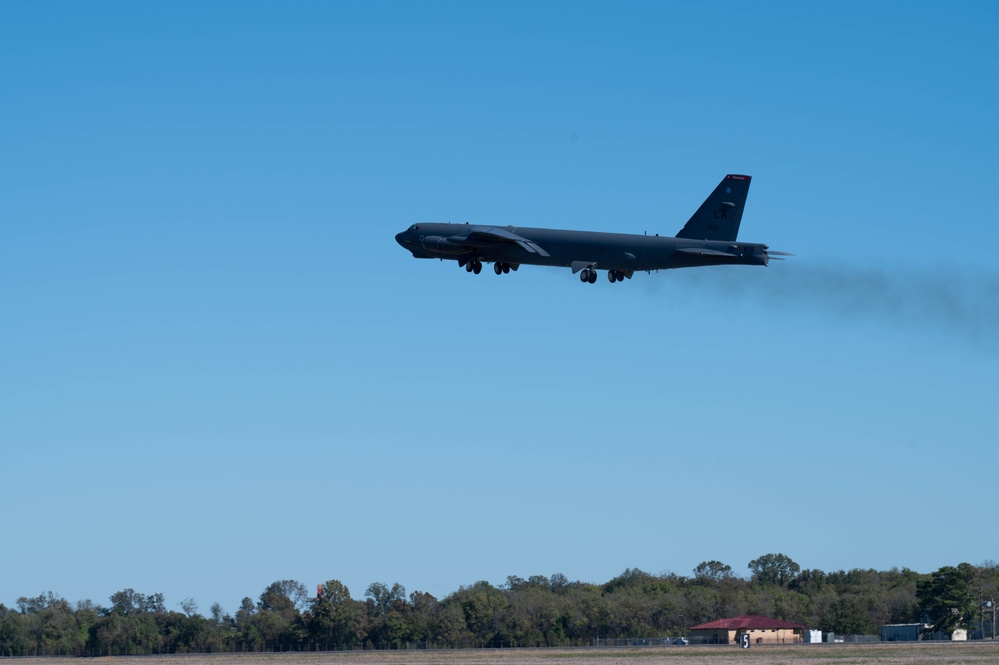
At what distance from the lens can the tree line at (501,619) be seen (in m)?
153

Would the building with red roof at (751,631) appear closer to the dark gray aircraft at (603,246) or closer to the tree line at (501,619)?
the tree line at (501,619)

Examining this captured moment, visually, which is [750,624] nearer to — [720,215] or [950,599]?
[950,599]

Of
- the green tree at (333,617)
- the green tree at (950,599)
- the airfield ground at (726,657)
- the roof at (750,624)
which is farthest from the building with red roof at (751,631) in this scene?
the green tree at (333,617)

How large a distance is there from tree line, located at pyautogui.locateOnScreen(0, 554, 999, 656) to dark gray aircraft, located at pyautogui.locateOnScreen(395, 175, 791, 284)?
84.8 m

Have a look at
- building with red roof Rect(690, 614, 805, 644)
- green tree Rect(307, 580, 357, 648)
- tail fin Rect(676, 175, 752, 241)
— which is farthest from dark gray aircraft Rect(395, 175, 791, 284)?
green tree Rect(307, 580, 357, 648)

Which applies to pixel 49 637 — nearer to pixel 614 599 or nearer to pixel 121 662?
pixel 121 662

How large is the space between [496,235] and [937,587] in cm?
9188

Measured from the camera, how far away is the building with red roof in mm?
139375

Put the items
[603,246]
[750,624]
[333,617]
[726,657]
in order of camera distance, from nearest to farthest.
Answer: [603,246] → [726,657] → [750,624] → [333,617]

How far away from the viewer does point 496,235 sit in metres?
73.3

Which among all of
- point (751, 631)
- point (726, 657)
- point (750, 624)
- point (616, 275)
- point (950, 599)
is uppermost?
point (616, 275)

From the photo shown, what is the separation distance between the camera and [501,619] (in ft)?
536

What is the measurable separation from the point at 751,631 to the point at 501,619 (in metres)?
34.9

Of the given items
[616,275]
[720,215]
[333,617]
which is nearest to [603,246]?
[616,275]
